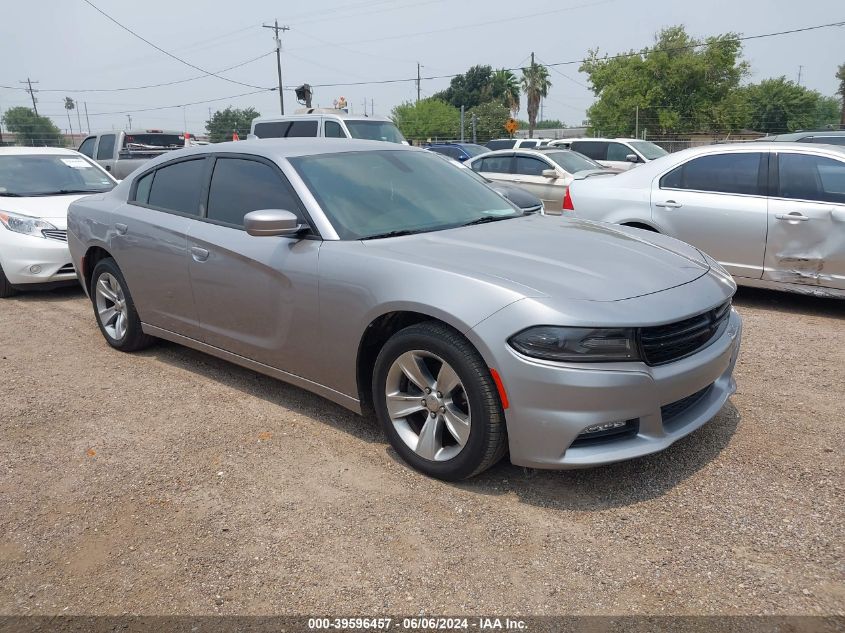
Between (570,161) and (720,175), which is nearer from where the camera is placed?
(720,175)

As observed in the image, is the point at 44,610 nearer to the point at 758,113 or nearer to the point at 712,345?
the point at 712,345

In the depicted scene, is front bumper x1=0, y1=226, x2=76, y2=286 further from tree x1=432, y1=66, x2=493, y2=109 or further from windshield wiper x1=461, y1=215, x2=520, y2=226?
tree x1=432, y1=66, x2=493, y2=109

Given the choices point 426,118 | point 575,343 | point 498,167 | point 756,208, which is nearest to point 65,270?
point 575,343

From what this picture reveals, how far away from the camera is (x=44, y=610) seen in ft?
8.24

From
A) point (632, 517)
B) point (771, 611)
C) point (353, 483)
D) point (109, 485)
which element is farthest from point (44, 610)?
point (771, 611)

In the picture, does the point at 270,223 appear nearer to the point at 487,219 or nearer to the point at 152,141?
the point at 487,219

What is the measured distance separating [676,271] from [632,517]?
1189 mm

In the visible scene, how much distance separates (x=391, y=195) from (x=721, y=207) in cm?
369

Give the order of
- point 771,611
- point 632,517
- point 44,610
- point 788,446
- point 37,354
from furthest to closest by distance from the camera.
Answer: point 37,354 → point 788,446 → point 632,517 → point 44,610 → point 771,611

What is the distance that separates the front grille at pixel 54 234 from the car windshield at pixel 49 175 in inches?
35.6

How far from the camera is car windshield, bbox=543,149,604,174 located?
41.5 feet

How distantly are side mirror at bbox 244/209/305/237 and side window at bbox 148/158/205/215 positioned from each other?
1.07 m

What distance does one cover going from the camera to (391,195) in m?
3.95

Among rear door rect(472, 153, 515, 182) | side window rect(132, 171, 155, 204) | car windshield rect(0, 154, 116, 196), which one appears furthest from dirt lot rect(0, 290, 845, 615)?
rear door rect(472, 153, 515, 182)
